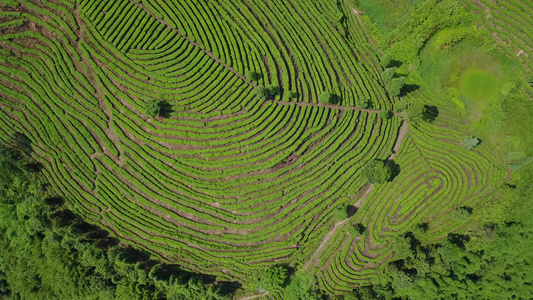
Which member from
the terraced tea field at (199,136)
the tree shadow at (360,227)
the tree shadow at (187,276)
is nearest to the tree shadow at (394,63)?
the terraced tea field at (199,136)

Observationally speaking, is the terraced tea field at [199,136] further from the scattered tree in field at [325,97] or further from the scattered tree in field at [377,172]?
the scattered tree in field at [377,172]

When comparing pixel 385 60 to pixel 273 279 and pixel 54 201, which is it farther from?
pixel 54 201

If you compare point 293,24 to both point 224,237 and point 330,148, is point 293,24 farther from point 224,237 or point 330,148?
point 224,237

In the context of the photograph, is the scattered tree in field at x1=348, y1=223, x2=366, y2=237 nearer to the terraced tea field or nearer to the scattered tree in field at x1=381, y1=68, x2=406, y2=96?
the terraced tea field

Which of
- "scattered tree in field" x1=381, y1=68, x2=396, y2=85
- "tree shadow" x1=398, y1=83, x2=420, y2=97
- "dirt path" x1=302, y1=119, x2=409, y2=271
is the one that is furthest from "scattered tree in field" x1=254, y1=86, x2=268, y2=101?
"tree shadow" x1=398, y1=83, x2=420, y2=97

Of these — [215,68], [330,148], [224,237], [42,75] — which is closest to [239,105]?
[215,68]

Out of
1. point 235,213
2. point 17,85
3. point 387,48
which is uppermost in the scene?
point 387,48
